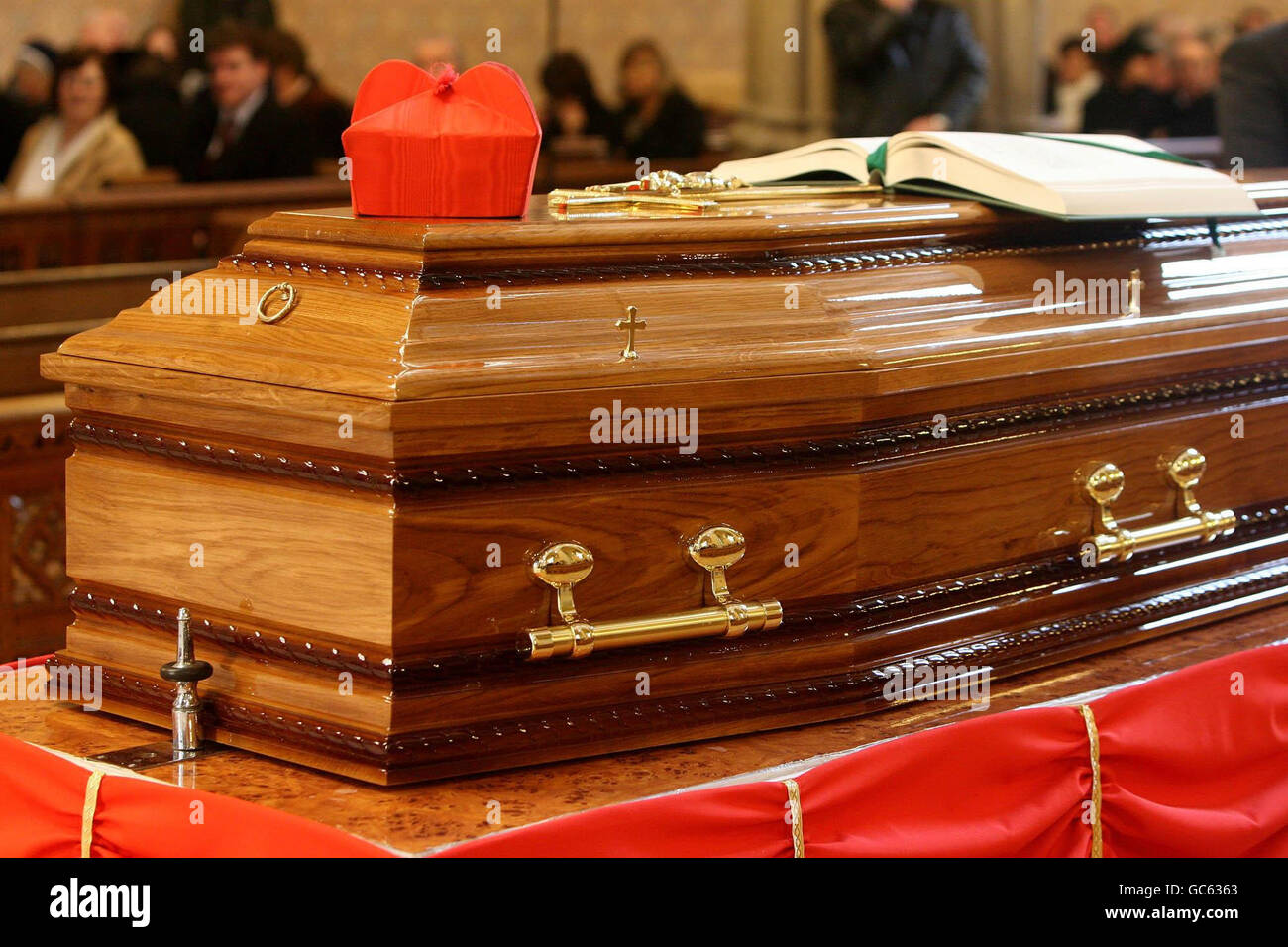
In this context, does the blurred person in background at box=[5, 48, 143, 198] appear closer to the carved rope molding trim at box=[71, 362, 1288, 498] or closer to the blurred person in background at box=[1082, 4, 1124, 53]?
the carved rope molding trim at box=[71, 362, 1288, 498]

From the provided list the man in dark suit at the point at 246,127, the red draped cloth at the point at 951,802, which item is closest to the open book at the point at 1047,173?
the red draped cloth at the point at 951,802

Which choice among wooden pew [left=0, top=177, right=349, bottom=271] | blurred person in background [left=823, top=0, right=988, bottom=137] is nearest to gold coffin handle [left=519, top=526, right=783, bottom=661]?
wooden pew [left=0, top=177, right=349, bottom=271]

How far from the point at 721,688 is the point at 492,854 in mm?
399

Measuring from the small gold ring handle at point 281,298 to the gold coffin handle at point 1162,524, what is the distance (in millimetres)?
1020

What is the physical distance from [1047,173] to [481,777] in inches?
42.8

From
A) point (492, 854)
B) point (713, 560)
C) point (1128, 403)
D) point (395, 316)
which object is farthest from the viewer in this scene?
point (1128, 403)

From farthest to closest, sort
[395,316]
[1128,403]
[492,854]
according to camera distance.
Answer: [1128,403] < [395,316] < [492,854]

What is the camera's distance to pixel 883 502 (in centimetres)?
189

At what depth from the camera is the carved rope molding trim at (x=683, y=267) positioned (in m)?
1.72

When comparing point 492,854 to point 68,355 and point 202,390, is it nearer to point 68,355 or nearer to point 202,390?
point 202,390

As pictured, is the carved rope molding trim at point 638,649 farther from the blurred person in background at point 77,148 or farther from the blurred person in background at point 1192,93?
the blurred person in background at point 1192,93
